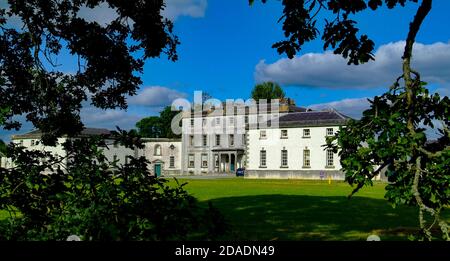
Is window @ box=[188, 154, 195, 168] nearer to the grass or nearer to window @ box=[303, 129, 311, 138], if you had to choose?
window @ box=[303, 129, 311, 138]

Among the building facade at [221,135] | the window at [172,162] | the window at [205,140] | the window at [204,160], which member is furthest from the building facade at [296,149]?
the window at [172,162]

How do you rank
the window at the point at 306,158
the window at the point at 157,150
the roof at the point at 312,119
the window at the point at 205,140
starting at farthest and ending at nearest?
1. the window at the point at 157,150
2. the window at the point at 205,140
3. the window at the point at 306,158
4. the roof at the point at 312,119

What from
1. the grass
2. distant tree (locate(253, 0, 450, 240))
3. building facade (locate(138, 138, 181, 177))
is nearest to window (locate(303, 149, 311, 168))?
building facade (locate(138, 138, 181, 177))

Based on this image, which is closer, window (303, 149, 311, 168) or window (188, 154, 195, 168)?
window (303, 149, 311, 168)

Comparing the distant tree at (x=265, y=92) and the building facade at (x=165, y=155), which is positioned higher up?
the distant tree at (x=265, y=92)

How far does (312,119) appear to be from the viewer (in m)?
64.8

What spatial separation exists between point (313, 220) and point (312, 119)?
48.6 metres

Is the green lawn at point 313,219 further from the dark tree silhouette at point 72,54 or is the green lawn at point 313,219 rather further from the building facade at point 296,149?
the building facade at point 296,149

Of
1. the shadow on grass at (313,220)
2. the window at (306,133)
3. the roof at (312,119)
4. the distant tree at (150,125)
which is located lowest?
the shadow on grass at (313,220)

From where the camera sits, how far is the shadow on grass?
44.6 feet

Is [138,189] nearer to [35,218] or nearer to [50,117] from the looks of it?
[35,218]

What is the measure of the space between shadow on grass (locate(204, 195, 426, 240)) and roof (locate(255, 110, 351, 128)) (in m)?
38.5

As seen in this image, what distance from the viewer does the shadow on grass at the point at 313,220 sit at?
13.6 meters
